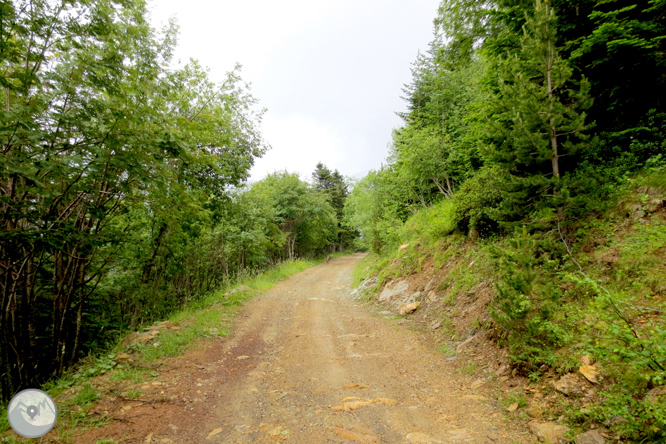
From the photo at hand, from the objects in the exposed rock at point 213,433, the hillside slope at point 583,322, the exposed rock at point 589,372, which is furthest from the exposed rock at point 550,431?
the exposed rock at point 213,433

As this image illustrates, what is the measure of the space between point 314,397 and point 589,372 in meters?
3.38

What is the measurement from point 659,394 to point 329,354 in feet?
15.1

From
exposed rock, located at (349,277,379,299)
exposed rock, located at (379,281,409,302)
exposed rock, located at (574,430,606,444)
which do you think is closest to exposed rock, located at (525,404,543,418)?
exposed rock, located at (574,430,606,444)

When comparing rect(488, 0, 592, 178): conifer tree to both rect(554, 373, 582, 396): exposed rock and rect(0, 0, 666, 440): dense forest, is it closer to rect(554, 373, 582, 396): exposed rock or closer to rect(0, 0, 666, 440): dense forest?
rect(0, 0, 666, 440): dense forest

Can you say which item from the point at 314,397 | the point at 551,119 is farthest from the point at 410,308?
the point at 551,119

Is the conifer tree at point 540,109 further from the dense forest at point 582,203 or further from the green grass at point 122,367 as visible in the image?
the green grass at point 122,367

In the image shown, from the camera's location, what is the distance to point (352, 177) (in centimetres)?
3203

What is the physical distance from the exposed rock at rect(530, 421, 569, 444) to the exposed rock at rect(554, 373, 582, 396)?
0.44m

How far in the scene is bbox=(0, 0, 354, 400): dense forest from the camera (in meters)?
3.49

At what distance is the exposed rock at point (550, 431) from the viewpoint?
2.86m

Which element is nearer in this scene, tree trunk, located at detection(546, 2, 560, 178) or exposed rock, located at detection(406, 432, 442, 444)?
exposed rock, located at detection(406, 432, 442, 444)

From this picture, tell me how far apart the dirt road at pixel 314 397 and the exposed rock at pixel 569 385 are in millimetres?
721

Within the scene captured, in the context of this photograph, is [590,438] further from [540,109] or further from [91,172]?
[91,172]

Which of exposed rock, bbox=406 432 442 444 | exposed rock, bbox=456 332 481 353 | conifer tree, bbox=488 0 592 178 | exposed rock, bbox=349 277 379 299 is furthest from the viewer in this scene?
exposed rock, bbox=349 277 379 299
